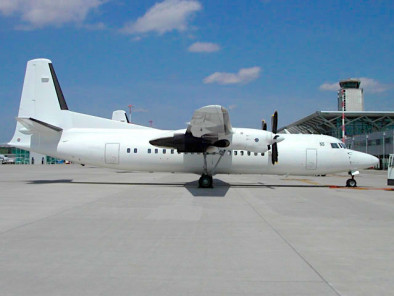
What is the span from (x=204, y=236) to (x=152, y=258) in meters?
1.86

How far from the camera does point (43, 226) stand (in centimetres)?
811

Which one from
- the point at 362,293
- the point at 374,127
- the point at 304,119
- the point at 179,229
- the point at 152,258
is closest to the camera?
the point at 362,293

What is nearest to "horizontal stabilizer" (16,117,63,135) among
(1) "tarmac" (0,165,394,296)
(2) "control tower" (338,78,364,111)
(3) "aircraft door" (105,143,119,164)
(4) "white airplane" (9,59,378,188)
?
(4) "white airplane" (9,59,378,188)

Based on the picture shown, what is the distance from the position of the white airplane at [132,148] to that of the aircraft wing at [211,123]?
66.4 inches

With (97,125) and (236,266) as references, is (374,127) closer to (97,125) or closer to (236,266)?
(97,125)

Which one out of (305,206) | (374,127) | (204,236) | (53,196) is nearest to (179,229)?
(204,236)

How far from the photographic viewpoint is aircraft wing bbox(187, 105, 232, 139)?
14.1m

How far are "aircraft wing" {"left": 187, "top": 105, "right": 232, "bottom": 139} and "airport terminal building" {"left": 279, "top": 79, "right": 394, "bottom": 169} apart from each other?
118 feet

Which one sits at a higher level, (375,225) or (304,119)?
(304,119)

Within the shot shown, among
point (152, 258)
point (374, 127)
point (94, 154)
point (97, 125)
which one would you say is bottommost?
point (152, 258)

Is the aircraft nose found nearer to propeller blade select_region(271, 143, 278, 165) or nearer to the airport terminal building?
propeller blade select_region(271, 143, 278, 165)

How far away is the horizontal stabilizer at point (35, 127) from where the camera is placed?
1814 cm

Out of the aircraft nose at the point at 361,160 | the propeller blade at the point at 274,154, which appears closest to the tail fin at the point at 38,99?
the propeller blade at the point at 274,154

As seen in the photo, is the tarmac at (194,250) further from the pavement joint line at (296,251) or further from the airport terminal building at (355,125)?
the airport terminal building at (355,125)
